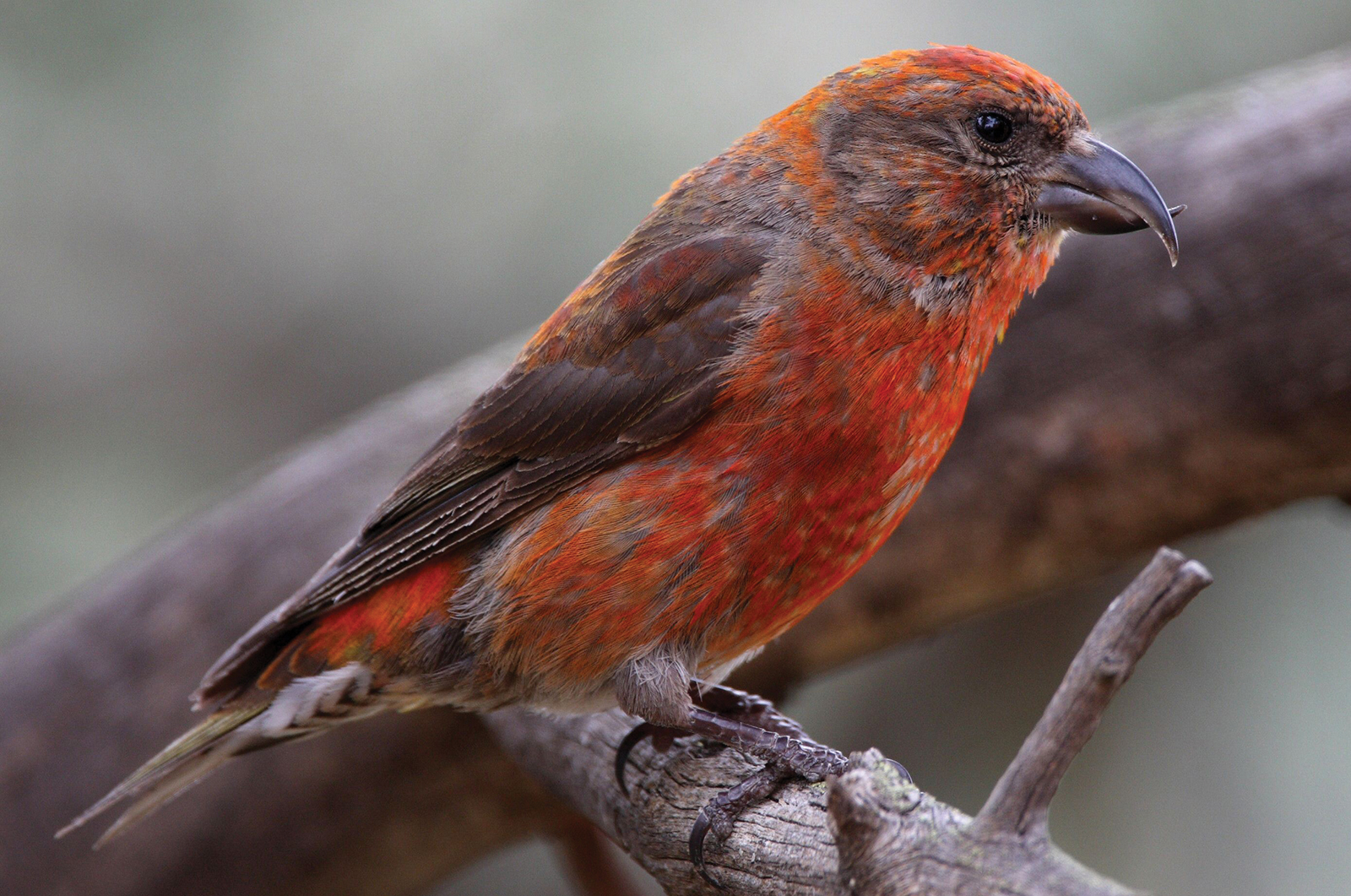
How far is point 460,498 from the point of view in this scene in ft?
9.38

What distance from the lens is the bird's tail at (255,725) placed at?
289 centimetres

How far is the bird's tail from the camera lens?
2895 mm

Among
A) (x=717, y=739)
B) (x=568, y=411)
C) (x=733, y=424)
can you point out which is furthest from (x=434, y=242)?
(x=717, y=739)

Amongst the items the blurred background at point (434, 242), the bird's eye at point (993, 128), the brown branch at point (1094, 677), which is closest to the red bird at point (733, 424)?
the bird's eye at point (993, 128)

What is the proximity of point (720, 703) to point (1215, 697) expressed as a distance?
3.24 metres

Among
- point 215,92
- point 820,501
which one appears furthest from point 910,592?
point 215,92

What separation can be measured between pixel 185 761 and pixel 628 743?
1097 mm

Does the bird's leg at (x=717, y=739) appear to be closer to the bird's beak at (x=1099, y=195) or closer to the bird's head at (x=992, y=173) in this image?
the bird's head at (x=992, y=173)

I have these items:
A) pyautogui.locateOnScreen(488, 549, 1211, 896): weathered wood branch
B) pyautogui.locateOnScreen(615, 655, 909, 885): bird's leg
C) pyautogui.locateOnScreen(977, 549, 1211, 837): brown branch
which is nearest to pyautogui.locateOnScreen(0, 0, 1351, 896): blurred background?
pyautogui.locateOnScreen(615, 655, 909, 885): bird's leg

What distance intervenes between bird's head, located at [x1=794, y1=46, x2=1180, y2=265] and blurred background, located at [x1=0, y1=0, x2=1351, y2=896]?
2912mm

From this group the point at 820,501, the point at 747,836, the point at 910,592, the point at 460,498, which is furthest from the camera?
the point at 910,592

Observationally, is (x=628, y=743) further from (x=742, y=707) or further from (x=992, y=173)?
(x=992, y=173)

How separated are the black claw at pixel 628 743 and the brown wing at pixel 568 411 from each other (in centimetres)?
64

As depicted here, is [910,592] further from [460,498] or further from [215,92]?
→ [215,92]
